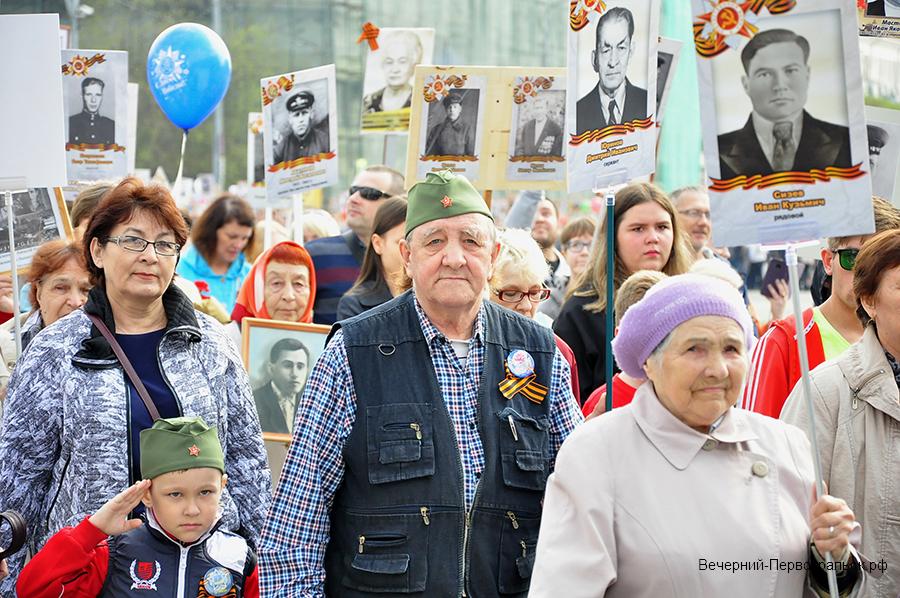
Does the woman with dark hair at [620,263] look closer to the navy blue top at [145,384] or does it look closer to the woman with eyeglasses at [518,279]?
the woman with eyeglasses at [518,279]

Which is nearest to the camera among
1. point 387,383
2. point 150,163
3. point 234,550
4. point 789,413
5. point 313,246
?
point 387,383

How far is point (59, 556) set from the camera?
424cm

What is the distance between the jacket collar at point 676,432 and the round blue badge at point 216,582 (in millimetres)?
1753

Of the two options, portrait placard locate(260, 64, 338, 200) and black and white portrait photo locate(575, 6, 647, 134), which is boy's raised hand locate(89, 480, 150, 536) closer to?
black and white portrait photo locate(575, 6, 647, 134)

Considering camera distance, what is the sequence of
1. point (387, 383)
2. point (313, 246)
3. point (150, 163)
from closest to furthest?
point (387, 383), point (313, 246), point (150, 163)

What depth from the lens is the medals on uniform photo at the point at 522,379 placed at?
12.8 feet

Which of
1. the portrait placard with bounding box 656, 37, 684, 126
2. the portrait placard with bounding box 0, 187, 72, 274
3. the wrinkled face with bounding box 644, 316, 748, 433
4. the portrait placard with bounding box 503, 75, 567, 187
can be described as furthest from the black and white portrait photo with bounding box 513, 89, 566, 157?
the wrinkled face with bounding box 644, 316, 748, 433

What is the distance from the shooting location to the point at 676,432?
327 cm

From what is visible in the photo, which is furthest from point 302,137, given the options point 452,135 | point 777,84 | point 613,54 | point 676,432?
point 676,432

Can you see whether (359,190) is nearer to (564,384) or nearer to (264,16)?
(564,384)

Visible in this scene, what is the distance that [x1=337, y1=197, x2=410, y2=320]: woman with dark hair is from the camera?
20.8 feet

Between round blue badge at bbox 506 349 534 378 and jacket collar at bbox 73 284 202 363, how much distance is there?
130 cm

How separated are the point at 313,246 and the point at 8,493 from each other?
152 inches

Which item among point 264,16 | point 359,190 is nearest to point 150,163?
point 264,16
